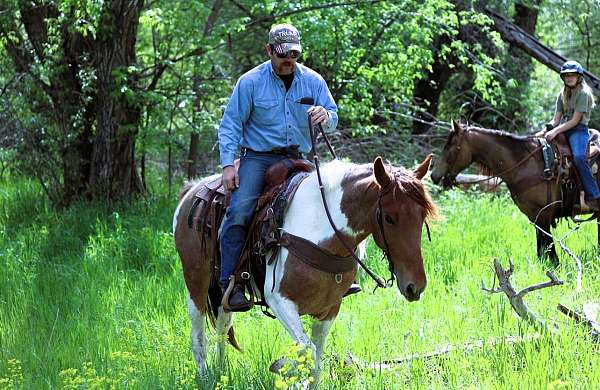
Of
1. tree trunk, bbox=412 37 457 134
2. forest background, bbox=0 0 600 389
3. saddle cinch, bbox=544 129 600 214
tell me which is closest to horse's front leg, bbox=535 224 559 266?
forest background, bbox=0 0 600 389

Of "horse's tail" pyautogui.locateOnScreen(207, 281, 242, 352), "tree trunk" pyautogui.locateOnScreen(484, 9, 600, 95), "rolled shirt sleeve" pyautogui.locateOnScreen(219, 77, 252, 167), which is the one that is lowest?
"horse's tail" pyautogui.locateOnScreen(207, 281, 242, 352)

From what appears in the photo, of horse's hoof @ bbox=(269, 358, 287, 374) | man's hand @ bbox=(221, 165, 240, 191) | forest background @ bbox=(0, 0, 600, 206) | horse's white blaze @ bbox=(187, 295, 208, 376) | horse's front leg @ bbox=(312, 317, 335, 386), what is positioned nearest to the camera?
horse's hoof @ bbox=(269, 358, 287, 374)

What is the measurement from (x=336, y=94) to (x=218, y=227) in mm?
7978

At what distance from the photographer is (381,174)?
15.6 ft

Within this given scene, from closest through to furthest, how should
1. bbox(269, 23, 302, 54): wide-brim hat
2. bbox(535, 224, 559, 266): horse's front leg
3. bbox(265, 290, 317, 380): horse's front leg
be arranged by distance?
1. bbox(265, 290, 317, 380): horse's front leg
2. bbox(269, 23, 302, 54): wide-brim hat
3. bbox(535, 224, 559, 266): horse's front leg

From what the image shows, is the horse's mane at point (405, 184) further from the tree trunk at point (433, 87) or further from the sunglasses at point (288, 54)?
the tree trunk at point (433, 87)

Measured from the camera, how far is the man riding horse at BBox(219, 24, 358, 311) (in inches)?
219

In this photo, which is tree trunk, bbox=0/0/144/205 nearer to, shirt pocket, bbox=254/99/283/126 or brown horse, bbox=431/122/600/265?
brown horse, bbox=431/122/600/265

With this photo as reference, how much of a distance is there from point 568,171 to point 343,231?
5.89 m

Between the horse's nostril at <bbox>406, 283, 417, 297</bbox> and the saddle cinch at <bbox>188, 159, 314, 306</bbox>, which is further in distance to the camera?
the saddle cinch at <bbox>188, 159, 314, 306</bbox>

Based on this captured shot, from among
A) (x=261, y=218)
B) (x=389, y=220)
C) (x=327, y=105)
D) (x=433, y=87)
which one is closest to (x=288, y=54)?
(x=327, y=105)

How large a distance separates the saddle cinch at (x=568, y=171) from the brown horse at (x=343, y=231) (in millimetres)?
5549

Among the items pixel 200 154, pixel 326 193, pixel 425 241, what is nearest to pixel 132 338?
pixel 326 193

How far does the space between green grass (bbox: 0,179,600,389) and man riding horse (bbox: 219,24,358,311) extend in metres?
0.93
